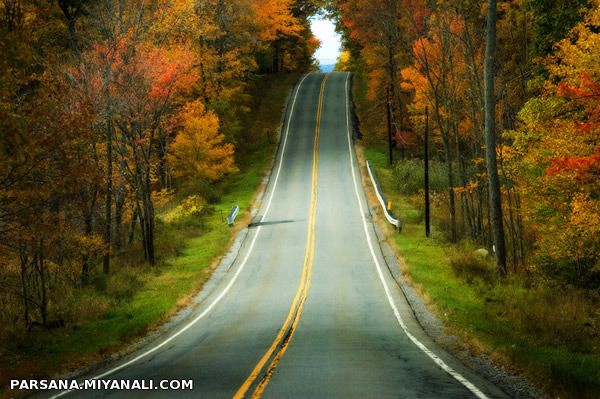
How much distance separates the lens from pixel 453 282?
2388 cm

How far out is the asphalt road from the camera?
9977mm

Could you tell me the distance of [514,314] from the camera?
1881 centimetres

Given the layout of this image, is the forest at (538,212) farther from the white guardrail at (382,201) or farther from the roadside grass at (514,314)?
the white guardrail at (382,201)

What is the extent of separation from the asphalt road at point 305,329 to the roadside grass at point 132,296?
1179 mm

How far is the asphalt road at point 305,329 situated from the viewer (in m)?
9.98

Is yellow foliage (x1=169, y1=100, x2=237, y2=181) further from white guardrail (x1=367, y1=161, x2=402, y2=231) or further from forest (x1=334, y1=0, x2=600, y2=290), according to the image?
forest (x1=334, y1=0, x2=600, y2=290)

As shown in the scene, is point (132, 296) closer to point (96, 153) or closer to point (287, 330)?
point (96, 153)

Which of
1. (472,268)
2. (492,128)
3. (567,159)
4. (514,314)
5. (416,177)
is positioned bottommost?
(514,314)

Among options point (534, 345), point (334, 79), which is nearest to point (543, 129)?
point (534, 345)

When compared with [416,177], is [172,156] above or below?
above

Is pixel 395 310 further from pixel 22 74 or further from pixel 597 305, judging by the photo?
pixel 22 74

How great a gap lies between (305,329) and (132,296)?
31.4 feet

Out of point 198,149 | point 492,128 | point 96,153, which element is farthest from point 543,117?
point 198,149

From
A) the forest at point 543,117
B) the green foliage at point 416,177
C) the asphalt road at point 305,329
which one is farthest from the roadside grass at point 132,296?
the forest at point 543,117
